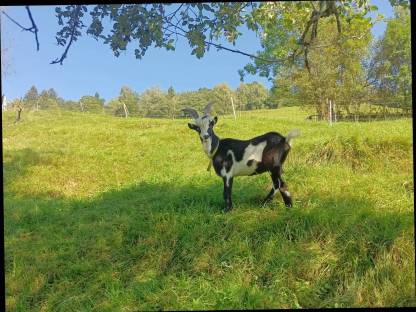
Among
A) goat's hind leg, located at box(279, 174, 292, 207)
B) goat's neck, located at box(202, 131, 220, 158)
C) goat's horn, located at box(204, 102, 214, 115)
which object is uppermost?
goat's horn, located at box(204, 102, 214, 115)

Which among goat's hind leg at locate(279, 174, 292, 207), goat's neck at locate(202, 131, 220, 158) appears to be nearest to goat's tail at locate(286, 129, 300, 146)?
goat's hind leg at locate(279, 174, 292, 207)

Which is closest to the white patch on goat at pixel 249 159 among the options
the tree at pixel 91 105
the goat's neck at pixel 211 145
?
the goat's neck at pixel 211 145

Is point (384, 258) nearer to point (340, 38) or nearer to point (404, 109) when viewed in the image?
point (340, 38)

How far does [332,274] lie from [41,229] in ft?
16.7

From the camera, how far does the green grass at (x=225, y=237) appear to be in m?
3.94

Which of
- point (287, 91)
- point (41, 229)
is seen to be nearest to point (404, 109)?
point (287, 91)

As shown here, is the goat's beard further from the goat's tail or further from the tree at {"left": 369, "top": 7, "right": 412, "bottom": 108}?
the tree at {"left": 369, "top": 7, "right": 412, "bottom": 108}

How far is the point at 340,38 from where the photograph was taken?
387 centimetres

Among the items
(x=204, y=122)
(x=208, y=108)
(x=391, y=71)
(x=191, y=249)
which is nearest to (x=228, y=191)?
(x=191, y=249)

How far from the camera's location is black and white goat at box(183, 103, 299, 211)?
451 centimetres

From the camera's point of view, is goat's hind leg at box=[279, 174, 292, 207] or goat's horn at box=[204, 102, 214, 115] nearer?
goat's horn at box=[204, 102, 214, 115]

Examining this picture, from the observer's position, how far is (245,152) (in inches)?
183

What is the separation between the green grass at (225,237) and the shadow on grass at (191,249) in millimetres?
17

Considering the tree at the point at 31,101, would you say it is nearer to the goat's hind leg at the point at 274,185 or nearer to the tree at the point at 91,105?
the tree at the point at 91,105
